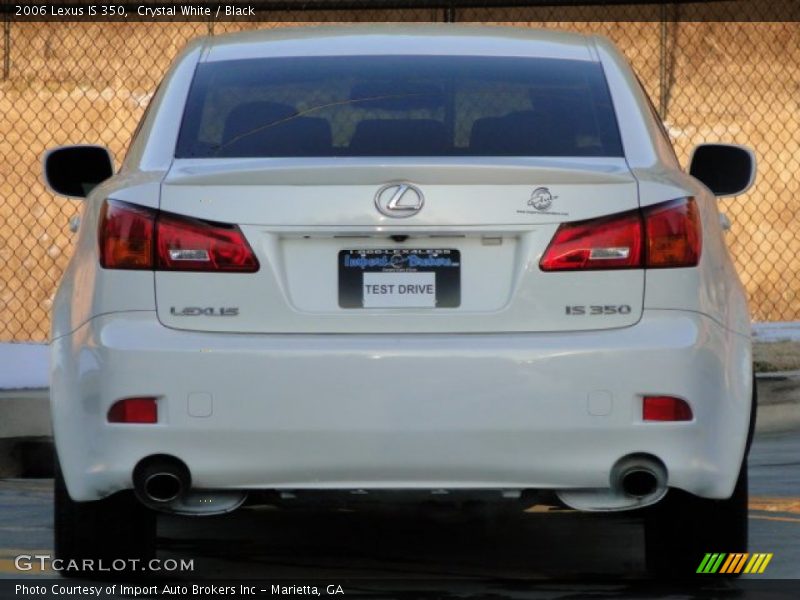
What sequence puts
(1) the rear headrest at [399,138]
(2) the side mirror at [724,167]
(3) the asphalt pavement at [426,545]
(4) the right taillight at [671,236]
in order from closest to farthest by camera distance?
(4) the right taillight at [671,236]
(1) the rear headrest at [399,138]
(3) the asphalt pavement at [426,545]
(2) the side mirror at [724,167]

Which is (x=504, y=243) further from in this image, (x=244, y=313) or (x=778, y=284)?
(x=778, y=284)

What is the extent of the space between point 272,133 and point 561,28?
976 inches

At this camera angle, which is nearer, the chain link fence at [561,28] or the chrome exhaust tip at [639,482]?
the chrome exhaust tip at [639,482]

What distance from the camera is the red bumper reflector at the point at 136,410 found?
4934 millimetres

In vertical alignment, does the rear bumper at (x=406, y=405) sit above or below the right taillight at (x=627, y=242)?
below

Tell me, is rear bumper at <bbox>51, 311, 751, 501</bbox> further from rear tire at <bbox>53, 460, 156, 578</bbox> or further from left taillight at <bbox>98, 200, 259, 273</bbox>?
rear tire at <bbox>53, 460, 156, 578</bbox>

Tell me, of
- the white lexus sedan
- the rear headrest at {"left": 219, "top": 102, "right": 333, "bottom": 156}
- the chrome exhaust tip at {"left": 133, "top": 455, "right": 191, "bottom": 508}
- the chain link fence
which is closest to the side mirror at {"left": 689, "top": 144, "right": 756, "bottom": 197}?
the white lexus sedan

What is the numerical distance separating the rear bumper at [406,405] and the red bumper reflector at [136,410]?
0.07ft

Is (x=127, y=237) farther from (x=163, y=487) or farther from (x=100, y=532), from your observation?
(x=100, y=532)

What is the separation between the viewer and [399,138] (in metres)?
5.40

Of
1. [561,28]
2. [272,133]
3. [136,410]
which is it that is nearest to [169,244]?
[136,410]

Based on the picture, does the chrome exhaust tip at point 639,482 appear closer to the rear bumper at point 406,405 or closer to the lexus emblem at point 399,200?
the rear bumper at point 406,405

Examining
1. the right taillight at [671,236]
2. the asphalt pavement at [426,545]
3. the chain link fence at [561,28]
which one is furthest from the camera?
the chain link fence at [561,28]

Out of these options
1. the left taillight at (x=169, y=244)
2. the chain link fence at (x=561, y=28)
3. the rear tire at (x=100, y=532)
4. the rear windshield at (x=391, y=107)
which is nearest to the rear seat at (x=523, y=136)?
the rear windshield at (x=391, y=107)
